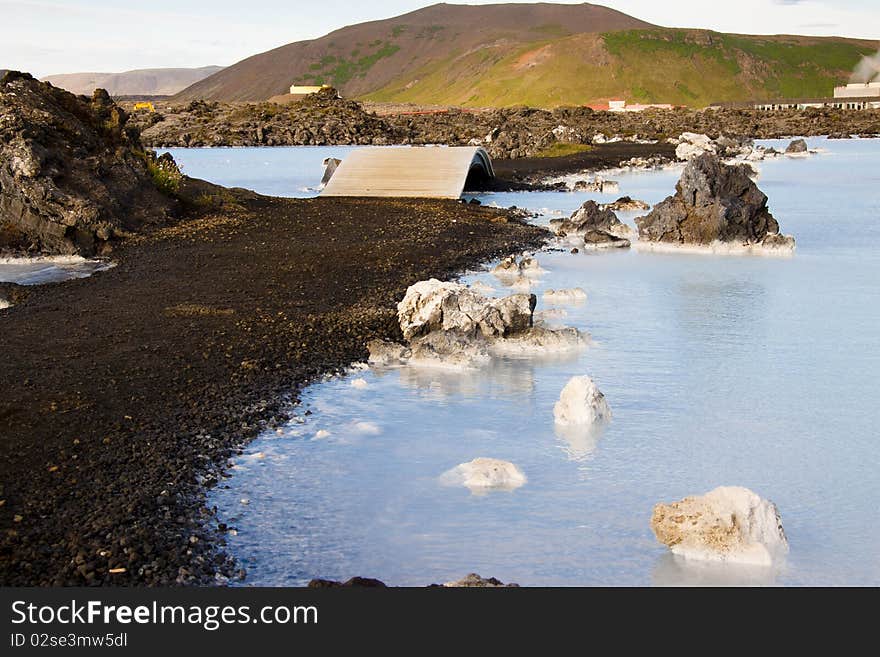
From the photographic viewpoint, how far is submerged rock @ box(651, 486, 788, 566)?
4711 millimetres

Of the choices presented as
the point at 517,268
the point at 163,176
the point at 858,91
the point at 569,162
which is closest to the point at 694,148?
the point at 569,162

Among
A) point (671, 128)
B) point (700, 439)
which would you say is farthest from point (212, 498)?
point (671, 128)

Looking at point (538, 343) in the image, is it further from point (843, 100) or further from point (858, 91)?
point (858, 91)

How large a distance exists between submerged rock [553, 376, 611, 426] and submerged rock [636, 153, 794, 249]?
8.75 meters

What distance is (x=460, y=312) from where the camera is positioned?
28.1 feet

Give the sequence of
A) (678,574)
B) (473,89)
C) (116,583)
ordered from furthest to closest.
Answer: (473,89), (678,574), (116,583)

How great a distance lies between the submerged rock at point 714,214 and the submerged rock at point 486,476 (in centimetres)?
992

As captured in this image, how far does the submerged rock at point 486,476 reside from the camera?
557 centimetres

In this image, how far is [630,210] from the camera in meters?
19.4

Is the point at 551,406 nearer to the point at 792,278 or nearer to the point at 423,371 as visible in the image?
the point at 423,371

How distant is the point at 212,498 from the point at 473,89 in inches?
5855

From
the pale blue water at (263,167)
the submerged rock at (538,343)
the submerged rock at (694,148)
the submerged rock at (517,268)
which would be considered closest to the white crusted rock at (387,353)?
the submerged rock at (538,343)

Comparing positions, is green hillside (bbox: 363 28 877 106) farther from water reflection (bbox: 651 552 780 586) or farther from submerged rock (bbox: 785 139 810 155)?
water reflection (bbox: 651 552 780 586)

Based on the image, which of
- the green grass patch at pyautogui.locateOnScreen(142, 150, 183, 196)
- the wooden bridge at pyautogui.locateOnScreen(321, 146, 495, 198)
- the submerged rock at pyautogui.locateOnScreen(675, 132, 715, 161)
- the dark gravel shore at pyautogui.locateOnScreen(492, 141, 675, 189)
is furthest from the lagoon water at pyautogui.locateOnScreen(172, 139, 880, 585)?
the submerged rock at pyautogui.locateOnScreen(675, 132, 715, 161)
